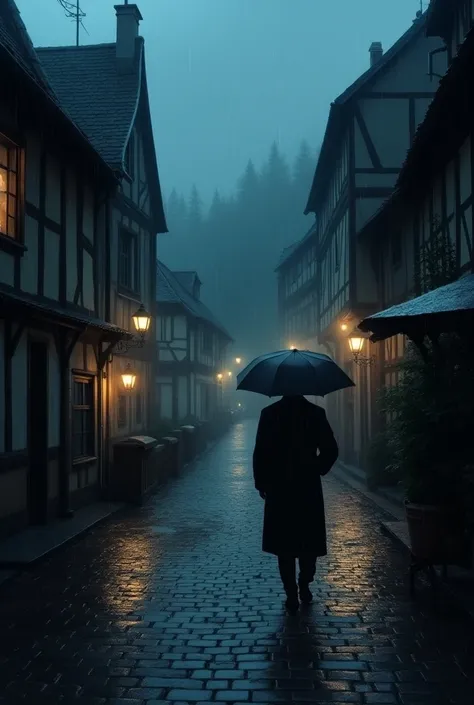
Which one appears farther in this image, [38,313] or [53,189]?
[53,189]

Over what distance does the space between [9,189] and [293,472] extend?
6.02m

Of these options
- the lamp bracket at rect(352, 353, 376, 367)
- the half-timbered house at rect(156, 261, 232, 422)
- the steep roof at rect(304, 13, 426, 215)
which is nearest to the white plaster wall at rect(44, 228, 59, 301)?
the lamp bracket at rect(352, 353, 376, 367)

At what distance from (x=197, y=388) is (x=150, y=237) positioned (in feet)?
69.2

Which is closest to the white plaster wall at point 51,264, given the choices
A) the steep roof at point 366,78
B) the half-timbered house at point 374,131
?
the half-timbered house at point 374,131

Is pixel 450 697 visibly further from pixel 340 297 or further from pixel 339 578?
pixel 340 297

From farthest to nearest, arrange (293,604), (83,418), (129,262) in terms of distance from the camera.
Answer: (129,262) < (83,418) < (293,604)

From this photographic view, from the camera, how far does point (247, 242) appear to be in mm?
98812

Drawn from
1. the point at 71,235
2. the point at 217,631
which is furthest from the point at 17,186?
the point at 217,631

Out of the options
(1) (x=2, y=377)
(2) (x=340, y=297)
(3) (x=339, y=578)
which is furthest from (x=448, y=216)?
(2) (x=340, y=297)

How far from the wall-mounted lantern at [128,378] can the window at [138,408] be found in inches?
70.4

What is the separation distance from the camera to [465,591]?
7129 mm

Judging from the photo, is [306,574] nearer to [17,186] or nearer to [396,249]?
[17,186]

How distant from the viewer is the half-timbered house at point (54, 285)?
33.5 feet

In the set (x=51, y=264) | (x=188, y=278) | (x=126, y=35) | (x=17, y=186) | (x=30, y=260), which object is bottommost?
(x=30, y=260)
